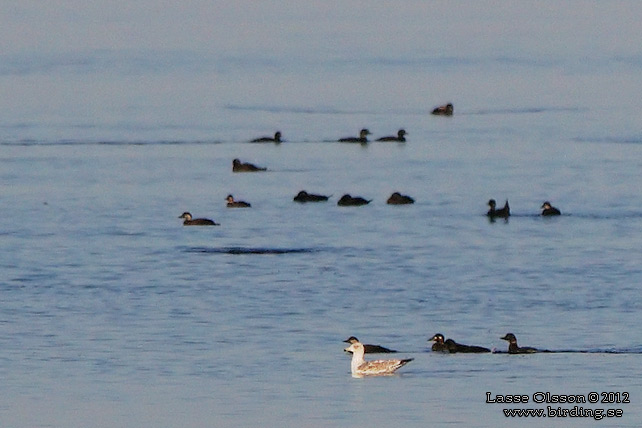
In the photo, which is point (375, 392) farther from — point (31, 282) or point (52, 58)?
point (52, 58)

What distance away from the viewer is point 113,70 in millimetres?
77875

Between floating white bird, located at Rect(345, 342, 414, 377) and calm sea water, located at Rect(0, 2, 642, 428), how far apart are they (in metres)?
0.12

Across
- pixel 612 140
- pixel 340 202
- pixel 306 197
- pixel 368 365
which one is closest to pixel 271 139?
pixel 612 140

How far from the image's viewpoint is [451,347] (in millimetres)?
22266

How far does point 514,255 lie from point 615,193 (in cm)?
775

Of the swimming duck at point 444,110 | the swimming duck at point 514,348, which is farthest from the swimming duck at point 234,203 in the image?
the swimming duck at point 444,110

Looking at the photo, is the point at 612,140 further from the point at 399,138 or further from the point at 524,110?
the point at 524,110

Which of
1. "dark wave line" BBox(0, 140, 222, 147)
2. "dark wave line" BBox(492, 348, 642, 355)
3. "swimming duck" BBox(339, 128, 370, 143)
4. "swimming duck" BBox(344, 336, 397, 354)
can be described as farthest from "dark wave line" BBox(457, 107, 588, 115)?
"swimming duck" BBox(344, 336, 397, 354)

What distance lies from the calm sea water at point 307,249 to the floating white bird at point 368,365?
12 cm

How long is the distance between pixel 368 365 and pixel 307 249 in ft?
36.0

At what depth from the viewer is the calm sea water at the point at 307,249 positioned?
2048 centimetres

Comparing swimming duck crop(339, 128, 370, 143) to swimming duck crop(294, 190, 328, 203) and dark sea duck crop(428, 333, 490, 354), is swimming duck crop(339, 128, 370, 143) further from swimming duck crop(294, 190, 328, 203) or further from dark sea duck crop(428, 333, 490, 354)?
dark sea duck crop(428, 333, 490, 354)

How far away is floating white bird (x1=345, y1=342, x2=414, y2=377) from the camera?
21.1 meters

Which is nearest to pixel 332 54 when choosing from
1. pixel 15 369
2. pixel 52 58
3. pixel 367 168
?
pixel 52 58
